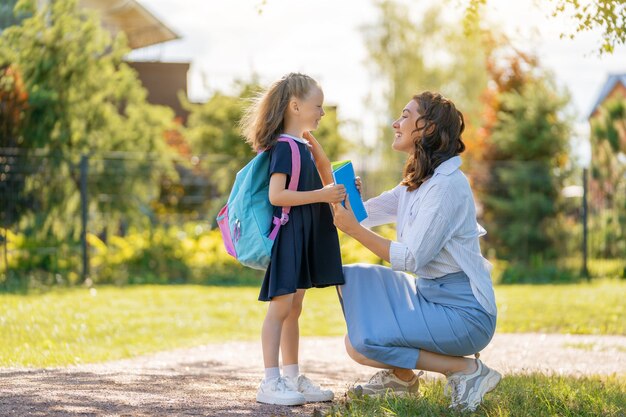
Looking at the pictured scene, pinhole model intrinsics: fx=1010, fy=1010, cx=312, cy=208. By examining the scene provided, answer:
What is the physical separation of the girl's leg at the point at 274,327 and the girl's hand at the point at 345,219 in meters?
0.48

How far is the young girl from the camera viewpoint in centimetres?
506

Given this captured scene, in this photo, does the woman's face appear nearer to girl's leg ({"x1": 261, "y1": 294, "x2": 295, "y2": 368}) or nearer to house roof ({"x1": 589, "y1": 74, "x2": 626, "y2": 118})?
girl's leg ({"x1": 261, "y1": 294, "x2": 295, "y2": 368})

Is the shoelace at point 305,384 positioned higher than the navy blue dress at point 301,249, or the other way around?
the navy blue dress at point 301,249

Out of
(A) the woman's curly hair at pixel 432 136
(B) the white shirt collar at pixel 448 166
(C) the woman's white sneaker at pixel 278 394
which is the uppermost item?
(A) the woman's curly hair at pixel 432 136

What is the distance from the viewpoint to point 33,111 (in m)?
14.8

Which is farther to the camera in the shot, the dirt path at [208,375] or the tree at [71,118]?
the tree at [71,118]

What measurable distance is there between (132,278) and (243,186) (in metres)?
9.47

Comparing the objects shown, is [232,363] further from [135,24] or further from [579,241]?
[135,24]

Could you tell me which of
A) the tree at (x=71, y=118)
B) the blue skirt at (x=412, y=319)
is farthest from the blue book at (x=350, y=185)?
the tree at (x=71, y=118)

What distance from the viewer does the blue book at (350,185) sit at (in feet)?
16.6

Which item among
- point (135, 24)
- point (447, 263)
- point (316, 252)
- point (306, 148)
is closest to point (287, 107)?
point (306, 148)

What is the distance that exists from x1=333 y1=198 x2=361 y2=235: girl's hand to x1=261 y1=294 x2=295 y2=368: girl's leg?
48 centimetres

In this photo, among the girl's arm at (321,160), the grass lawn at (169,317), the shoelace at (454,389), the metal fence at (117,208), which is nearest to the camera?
the shoelace at (454,389)

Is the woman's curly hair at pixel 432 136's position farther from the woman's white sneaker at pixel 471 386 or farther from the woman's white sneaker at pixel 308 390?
the woman's white sneaker at pixel 308 390
